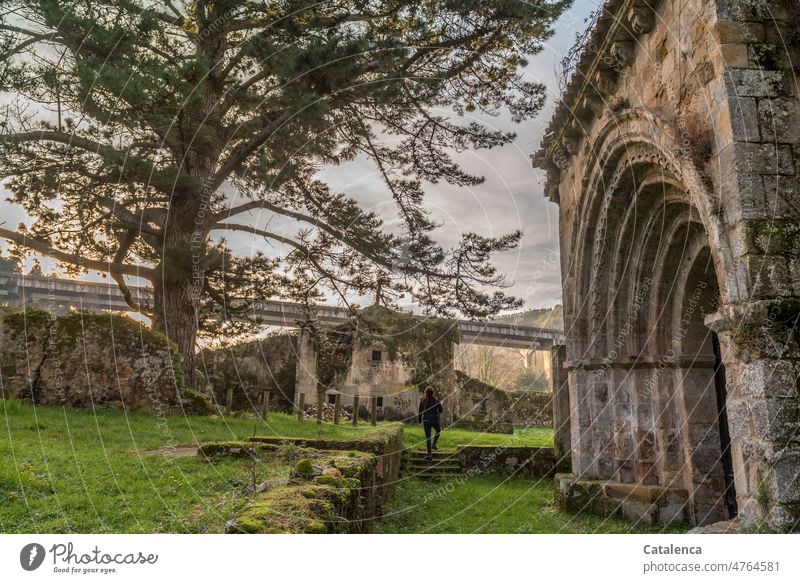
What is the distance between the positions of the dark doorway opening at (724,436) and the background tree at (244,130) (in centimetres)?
330

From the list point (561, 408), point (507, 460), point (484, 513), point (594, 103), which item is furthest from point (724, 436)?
point (507, 460)

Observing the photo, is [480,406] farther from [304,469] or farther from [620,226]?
[304,469]

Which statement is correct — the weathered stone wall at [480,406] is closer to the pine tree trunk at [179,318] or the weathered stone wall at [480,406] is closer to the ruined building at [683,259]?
the ruined building at [683,259]

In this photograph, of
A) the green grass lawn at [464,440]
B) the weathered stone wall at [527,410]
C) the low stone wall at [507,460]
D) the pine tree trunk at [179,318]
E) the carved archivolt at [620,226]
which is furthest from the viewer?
the weathered stone wall at [527,410]

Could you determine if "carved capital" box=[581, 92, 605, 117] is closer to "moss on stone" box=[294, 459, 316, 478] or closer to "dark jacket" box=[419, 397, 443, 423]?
"moss on stone" box=[294, 459, 316, 478]

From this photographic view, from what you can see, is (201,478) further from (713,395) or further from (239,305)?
(239,305)

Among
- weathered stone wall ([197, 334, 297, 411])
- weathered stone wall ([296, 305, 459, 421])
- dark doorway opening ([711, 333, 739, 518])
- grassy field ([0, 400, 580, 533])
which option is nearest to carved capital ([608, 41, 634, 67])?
dark doorway opening ([711, 333, 739, 518])

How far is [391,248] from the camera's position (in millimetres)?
8930

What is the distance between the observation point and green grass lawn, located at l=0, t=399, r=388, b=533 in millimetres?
3105

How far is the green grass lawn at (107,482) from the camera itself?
3105 mm

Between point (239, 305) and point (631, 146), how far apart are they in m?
7.40

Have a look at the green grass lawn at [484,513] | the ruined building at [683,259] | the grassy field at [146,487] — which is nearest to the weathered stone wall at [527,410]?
the green grass lawn at [484,513]

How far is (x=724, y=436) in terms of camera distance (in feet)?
17.4
